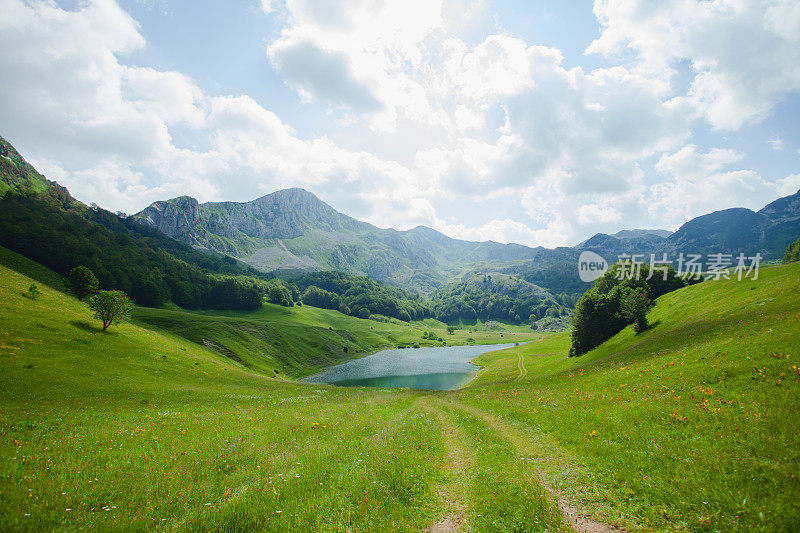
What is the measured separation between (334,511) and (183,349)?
249 feet

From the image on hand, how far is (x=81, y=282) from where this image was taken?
7419 cm

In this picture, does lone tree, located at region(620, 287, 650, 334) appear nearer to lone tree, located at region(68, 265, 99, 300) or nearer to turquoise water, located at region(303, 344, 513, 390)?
turquoise water, located at region(303, 344, 513, 390)

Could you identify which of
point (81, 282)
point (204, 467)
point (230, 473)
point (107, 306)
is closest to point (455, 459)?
point (230, 473)

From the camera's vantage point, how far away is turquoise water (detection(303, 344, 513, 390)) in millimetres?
95812

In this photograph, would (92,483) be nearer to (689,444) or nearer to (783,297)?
(689,444)

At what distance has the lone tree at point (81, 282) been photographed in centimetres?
7369

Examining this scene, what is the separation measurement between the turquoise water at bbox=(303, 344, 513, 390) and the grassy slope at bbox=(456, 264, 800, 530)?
224ft

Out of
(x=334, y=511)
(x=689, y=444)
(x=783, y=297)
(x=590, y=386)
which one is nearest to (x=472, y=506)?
(x=334, y=511)

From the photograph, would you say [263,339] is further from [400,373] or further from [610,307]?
[610,307]

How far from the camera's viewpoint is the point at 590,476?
35.4 ft

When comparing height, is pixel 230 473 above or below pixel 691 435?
below

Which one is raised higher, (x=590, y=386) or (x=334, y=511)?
(x=334, y=511)

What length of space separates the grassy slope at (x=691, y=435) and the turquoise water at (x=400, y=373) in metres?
68.2

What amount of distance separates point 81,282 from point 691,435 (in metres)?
109
